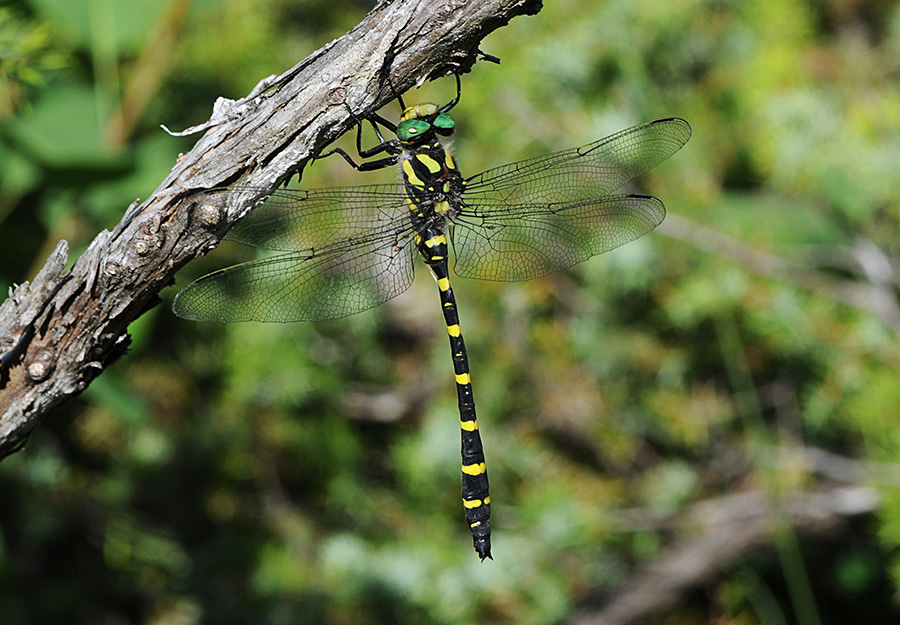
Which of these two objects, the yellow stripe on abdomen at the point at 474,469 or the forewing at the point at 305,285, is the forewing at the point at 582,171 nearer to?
the forewing at the point at 305,285

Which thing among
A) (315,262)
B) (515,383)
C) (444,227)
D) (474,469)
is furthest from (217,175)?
(515,383)

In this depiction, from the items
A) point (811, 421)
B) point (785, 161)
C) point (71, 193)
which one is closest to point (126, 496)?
point (71, 193)

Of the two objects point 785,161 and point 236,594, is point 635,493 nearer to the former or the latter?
point 785,161

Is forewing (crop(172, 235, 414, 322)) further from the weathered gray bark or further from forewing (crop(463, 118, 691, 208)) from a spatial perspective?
the weathered gray bark

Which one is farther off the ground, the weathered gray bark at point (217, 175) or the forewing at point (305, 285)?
the forewing at point (305, 285)

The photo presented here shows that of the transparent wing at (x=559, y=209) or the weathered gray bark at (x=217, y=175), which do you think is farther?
the transparent wing at (x=559, y=209)

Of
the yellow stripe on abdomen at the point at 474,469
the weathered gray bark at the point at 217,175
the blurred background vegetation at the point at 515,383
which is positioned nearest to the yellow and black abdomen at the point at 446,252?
the yellow stripe on abdomen at the point at 474,469
